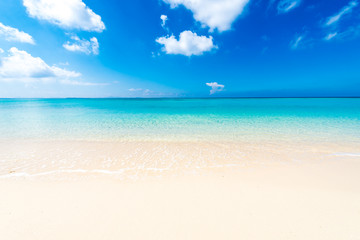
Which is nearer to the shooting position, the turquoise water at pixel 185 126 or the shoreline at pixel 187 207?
the shoreline at pixel 187 207

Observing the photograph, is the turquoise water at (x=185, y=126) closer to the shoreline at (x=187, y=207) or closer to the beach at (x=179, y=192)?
the beach at (x=179, y=192)

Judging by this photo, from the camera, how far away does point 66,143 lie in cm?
863

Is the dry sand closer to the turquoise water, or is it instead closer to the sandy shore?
the sandy shore

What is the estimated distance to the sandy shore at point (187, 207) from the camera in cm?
296

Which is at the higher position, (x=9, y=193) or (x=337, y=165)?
(x=337, y=165)

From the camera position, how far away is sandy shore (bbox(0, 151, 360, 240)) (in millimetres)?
2959

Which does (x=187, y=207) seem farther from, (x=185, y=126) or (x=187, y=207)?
(x=185, y=126)

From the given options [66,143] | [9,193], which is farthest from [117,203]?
[66,143]

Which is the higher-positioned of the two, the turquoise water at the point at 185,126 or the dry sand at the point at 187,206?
the turquoise water at the point at 185,126

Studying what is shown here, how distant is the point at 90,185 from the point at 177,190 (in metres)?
2.82

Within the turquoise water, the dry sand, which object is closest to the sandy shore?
the dry sand

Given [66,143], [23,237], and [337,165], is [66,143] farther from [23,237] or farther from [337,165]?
[337,165]

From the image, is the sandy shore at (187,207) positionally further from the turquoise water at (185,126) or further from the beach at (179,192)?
the turquoise water at (185,126)

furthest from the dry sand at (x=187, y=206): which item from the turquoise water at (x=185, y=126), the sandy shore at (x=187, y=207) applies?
the turquoise water at (x=185, y=126)
